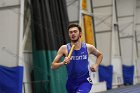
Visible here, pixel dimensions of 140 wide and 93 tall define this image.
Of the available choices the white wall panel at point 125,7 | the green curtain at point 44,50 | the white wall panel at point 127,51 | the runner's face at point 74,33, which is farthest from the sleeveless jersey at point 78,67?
the white wall panel at point 125,7

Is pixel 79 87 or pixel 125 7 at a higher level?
pixel 125 7

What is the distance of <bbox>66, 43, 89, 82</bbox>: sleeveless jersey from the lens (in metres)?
4.21

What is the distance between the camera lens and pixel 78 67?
4.25m

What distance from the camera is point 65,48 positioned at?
430 centimetres

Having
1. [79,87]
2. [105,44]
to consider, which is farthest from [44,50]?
[105,44]

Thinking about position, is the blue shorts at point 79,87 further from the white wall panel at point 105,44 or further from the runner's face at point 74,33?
the white wall panel at point 105,44

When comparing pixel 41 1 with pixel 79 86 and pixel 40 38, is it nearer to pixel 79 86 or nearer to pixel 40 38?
pixel 40 38

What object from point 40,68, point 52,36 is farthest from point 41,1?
point 40,68

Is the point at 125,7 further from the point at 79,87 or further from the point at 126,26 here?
the point at 79,87

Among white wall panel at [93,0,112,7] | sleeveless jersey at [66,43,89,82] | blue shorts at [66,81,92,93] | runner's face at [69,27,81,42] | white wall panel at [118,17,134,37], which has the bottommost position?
blue shorts at [66,81,92,93]

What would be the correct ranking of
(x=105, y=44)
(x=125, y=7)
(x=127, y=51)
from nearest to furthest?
1. (x=105, y=44)
2. (x=127, y=51)
3. (x=125, y=7)

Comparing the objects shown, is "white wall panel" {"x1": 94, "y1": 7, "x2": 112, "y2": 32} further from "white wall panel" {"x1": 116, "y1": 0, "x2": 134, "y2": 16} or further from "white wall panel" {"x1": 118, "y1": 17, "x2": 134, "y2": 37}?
"white wall panel" {"x1": 116, "y1": 0, "x2": 134, "y2": 16}

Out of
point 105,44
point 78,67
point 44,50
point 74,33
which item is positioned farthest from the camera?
point 105,44

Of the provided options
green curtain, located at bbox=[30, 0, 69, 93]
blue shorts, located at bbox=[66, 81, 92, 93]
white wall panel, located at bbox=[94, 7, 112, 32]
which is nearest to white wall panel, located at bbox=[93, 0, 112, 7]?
white wall panel, located at bbox=[94, 7, 112, 32]
